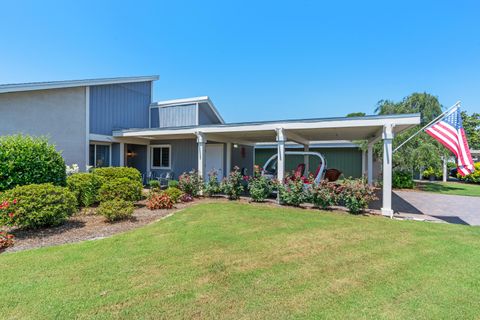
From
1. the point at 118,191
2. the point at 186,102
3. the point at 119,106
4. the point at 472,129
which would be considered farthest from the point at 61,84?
the point at 472,129

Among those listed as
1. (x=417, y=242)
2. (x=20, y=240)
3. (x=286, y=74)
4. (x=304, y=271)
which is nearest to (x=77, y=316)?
(x=304, y=271)

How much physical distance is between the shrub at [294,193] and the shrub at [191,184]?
11.7ft

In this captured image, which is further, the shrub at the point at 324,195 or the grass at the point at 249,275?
the shrub at the point at 324,195

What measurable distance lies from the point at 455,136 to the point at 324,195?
409 cm

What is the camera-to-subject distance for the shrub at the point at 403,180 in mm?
15195

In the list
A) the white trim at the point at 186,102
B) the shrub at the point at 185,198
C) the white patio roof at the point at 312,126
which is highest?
the white trim at the point at 186,102

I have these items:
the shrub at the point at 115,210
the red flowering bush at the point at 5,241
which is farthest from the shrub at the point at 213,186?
the red flowering bush at the point at 5,241

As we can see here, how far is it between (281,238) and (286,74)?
15.0 meters

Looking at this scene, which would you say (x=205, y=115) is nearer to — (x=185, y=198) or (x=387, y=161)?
(x=185, y=198)

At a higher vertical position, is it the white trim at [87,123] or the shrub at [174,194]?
the white trim at [87,123]

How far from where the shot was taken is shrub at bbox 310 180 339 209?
25.4 feet

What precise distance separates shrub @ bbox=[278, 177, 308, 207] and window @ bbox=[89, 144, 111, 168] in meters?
9.20

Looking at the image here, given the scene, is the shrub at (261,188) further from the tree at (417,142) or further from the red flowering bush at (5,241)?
the tree at (417,142)

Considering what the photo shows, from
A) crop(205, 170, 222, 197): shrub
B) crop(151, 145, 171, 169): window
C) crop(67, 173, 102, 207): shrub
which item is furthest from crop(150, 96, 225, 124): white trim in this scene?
crop(67, 173, 102, 207): shrub
